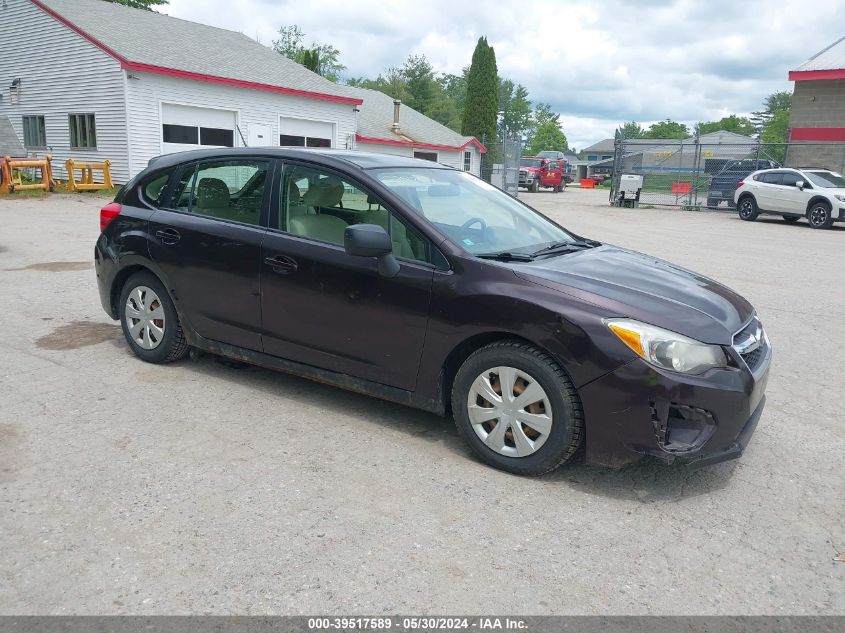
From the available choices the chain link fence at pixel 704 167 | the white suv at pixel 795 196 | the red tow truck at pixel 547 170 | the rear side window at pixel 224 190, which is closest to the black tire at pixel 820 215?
the white suv at pixel 795 196

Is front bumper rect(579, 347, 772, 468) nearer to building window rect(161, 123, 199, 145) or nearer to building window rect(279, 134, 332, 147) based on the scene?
building window rect(161, 123, 199, 145)

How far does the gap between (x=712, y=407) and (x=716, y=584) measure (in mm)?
867

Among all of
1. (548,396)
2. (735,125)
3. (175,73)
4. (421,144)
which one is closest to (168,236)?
(548,396)

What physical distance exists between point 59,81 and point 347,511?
1009 inches

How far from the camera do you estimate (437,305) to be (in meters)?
3.94

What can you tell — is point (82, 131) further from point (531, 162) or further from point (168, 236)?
point (531, 162)

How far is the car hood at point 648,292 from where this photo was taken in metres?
3.55

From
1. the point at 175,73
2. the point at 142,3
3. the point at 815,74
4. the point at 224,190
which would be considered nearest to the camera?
the point at 224,190

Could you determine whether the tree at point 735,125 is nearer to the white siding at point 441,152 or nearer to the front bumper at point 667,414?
the white siding at point 441,152

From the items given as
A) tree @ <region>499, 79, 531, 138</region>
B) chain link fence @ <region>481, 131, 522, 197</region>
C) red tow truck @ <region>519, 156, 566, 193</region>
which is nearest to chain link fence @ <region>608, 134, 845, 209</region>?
chain link fence @ <region>481, 131, 522, 197</region>

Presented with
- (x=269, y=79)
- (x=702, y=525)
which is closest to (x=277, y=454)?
(x=702, y=525)

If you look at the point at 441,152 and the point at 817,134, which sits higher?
the point at 817,134

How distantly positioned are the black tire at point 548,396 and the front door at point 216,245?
64.2 inches

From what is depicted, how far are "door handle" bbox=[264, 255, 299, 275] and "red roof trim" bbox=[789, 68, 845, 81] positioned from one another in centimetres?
2833
